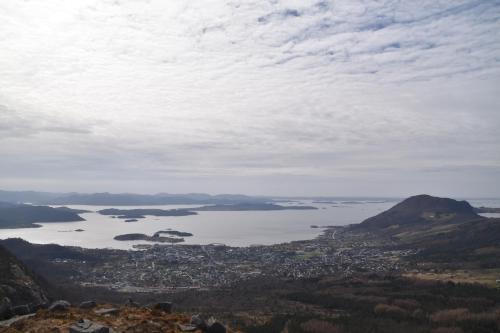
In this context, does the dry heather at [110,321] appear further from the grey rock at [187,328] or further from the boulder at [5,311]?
the boulder at [5,311]

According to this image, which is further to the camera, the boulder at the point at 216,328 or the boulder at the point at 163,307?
the boulder at the point at 163,307

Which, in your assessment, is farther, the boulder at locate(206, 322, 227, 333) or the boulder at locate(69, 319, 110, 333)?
the boulder at locate(206, 322, 227, 333)

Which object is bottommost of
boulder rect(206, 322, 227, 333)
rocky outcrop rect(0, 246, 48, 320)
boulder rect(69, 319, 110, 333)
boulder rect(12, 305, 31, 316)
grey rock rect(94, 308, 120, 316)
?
rocky outcrop rect(0, 246, 48, 320)

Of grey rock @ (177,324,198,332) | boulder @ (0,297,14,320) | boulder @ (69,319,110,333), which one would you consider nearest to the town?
boulder @ (0,297,14,320)

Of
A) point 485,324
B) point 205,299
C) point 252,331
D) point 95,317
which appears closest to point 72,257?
point 205,299

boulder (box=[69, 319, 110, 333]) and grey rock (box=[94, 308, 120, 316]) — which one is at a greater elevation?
boulder (box=[69, 319, 110, 333])

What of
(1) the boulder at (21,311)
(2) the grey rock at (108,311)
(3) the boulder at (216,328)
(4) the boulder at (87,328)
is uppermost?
(4) the boulder at (87,328)

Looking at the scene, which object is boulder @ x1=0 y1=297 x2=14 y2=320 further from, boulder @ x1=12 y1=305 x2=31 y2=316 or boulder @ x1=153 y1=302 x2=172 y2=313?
boulder @ x1=153 y1=302 x2=172 y2=313

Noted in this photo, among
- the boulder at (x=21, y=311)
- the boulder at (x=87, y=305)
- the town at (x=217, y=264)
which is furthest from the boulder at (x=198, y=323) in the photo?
the town at (x=217, y=264)

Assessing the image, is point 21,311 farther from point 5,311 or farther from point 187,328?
point 187,328

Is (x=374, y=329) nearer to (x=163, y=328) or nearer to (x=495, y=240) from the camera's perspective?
(x=163, y=328)

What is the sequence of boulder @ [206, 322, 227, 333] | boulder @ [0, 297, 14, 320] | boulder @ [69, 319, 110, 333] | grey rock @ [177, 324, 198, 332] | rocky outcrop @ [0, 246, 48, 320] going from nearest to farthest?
boulder @ [69, 319, 110, 333]
grey rock @ [177, 324, 198, 332]
boulder @ [206, 322, 227, 333]
boulder @ [0, 297, 14, 320]
rocky outcrop @ [0, 246, 48, 320]
